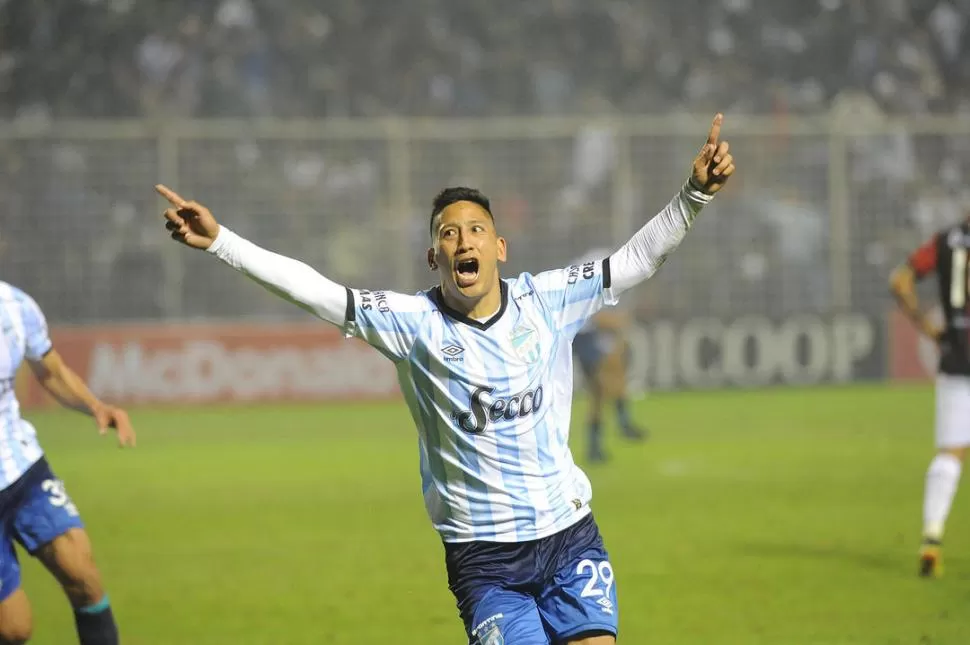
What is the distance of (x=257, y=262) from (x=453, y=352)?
2.60ft

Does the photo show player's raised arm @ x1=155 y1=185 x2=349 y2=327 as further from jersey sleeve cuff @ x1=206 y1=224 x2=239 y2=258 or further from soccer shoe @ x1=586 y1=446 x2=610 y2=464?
soccer shoe @ x1=586 y1=446 x2=610 y2=464

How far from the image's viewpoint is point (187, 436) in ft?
69.2

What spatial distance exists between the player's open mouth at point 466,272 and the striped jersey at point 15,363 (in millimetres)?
2625

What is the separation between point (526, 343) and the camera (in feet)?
18.9

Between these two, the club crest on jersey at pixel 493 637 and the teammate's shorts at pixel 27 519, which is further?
the teammate's shorts at pixel 27 519

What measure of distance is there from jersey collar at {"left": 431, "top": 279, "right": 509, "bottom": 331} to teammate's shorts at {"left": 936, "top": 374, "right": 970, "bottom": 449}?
555 cm

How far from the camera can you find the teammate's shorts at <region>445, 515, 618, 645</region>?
218 inches

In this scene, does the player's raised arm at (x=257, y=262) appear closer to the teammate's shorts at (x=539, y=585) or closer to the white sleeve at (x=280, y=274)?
the white sleeve at (x=280, y=274)

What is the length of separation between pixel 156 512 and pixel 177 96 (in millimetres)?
14482

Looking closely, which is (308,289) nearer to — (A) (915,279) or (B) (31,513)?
(B) (31,513)

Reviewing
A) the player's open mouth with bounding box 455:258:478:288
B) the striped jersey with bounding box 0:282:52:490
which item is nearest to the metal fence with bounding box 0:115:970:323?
the striped jersey with bounding box 0:282:52:490

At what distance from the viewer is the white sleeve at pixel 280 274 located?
18.3 feet

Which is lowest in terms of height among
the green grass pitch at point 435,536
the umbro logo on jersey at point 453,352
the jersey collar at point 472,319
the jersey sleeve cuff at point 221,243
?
the green grass pitch at point 435,536

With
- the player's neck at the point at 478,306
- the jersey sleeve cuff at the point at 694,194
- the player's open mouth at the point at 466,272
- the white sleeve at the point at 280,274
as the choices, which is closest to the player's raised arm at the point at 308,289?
the white sleeve at the point at 280,274
